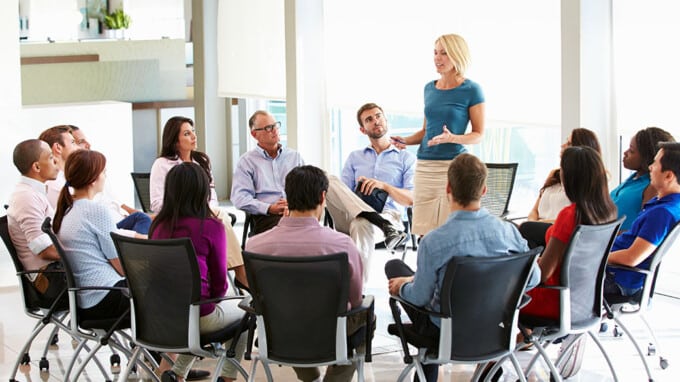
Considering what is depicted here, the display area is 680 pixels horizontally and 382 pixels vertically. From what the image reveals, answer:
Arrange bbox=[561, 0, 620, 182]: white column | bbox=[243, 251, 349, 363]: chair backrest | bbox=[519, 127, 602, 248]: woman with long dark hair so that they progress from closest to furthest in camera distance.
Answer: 1. bbox=[243, 251, 349, 363]: chair backrest
2. bbox=[519, 127, 602, 248]: woman with long dark hair
3. bbox=[561, 0, 620, 182]: white column

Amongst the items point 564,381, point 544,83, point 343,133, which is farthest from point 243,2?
point 564,381

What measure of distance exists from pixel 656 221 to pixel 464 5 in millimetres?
3669

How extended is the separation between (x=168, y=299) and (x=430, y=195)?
2.63 m

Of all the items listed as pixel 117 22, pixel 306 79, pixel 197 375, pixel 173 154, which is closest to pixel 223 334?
pixel 197 375

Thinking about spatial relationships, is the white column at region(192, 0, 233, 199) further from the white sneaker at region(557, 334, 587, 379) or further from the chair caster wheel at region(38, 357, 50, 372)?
the white sneaker at region(557, 334, 587, 379)

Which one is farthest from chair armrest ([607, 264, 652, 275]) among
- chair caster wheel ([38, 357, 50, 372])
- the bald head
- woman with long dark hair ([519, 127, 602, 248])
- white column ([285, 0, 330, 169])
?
white column ([285, 0, 330, 169])

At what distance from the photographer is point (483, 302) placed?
3.36m

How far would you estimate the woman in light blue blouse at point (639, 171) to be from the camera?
184 inches

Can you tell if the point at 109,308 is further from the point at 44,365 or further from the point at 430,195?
the point at 430,195

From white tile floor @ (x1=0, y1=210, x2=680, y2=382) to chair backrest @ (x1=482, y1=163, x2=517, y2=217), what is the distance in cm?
102

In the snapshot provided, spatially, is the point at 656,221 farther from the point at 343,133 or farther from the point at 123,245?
the point at 343,133

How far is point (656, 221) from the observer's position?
4.09m

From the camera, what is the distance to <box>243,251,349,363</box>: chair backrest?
3252 mm

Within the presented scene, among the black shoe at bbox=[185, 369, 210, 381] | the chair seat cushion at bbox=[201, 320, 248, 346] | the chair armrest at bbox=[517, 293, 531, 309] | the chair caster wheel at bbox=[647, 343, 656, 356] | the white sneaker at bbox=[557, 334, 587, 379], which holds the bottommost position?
the black shoe at bbox=[185, 369, 210, 381]
